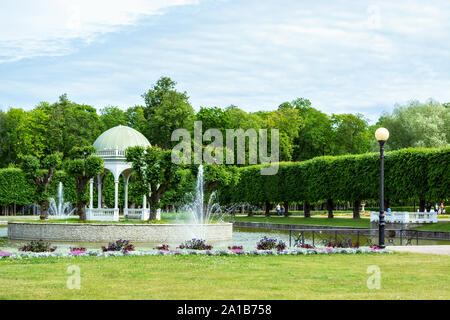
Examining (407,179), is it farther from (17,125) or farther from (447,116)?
(17,125)

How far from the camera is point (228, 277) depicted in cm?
1309

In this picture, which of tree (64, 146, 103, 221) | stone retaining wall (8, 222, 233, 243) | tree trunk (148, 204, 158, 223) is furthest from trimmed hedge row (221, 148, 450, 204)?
tree (64, 146, 103, 221)

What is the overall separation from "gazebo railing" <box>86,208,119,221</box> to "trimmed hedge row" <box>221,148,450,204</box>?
18.3 metres

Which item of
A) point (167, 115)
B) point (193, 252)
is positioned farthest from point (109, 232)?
point (167, 115)

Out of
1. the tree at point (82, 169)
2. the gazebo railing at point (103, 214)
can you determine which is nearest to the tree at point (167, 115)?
the gazebo railing at point (103, 214)

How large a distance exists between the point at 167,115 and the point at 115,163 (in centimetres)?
2848

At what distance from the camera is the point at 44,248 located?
1883 cm

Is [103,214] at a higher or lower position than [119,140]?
lower

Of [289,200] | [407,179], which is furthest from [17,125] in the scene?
[407,179]

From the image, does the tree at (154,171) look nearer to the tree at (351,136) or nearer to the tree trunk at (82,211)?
the tree trunk at (82,211)

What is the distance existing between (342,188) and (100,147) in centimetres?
2108

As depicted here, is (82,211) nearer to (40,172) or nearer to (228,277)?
(40,172)

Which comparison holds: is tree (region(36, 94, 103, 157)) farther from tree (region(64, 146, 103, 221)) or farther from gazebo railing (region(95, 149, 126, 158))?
tree (region(64, 146, 103, 221))

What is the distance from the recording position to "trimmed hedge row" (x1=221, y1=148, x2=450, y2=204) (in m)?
40.0
